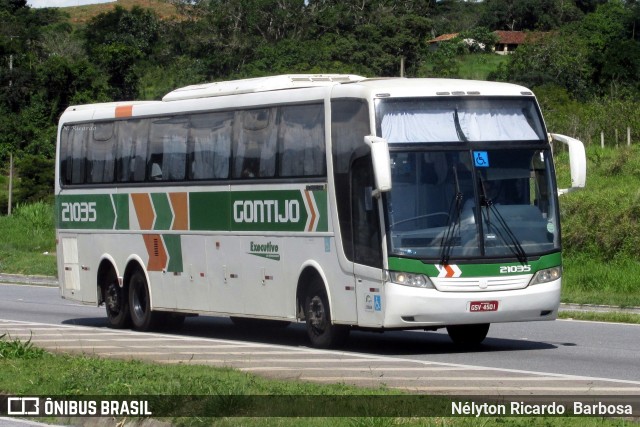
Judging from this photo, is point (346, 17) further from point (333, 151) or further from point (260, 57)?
point (333, 151)

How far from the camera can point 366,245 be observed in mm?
15695

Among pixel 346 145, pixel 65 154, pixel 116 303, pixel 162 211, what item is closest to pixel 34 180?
pixel 65 154

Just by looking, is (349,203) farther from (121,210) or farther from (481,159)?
(121,210)

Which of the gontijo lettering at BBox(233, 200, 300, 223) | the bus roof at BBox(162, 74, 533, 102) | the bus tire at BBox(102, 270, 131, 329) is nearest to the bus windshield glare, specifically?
the bus roof at BBox(162, 74, 533, 102)

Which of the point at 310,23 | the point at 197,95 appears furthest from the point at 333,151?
the point at 310,23

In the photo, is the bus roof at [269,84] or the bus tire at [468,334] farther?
the bus roof at [269,84]

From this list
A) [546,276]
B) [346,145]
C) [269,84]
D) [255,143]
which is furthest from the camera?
[269,84]

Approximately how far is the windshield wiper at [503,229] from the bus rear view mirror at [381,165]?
54.5 inches

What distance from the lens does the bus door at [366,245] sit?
15.4m

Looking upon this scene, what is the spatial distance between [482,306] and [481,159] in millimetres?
1805

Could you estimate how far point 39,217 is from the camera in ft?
170

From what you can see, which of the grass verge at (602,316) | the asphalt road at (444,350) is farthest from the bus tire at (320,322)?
the grass verge at (602,316)

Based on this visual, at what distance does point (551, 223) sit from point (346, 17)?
71678 millimetres

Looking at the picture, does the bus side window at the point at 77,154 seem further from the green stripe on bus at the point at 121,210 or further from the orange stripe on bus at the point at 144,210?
the orange stripe on bus at the point at 144,210
